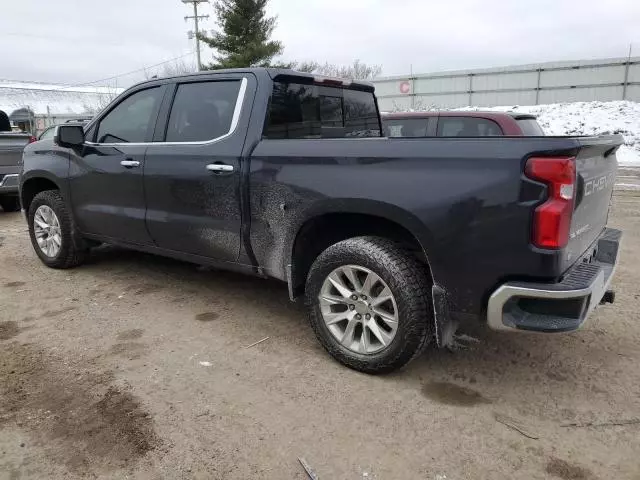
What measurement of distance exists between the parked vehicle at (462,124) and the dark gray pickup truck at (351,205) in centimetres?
232

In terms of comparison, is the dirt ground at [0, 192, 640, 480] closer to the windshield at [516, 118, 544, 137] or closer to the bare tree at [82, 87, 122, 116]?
the windshield at [516, 118, 544, 137]

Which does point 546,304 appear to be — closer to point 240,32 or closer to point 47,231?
point 47,231

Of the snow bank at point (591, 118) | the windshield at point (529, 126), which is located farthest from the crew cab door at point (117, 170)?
the snow bank at point (591, 118)

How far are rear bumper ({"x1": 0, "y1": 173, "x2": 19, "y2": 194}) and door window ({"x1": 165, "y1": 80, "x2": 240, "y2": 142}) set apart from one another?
237 inches

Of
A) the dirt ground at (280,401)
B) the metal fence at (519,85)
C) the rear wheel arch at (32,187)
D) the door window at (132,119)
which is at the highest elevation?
the metal fence at (519,85)

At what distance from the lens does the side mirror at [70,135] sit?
4.61 m

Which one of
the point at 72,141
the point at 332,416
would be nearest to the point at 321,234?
the point at 332,416

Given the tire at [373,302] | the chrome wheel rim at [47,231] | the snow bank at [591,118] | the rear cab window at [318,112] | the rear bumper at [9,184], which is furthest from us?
the snow bank at [591,118]

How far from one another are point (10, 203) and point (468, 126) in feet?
27.1

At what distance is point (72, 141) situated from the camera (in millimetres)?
4637

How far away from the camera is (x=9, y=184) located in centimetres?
868

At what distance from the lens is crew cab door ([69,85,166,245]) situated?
4277 mm

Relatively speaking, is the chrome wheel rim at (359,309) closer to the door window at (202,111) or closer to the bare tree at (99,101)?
the door window at (202,111)

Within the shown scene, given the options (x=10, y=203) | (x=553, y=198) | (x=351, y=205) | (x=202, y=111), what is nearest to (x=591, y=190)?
(x=553, y=198)
